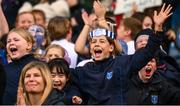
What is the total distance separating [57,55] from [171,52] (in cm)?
347

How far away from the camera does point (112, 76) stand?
8719mm

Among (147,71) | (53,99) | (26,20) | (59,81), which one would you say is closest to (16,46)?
(59,81)

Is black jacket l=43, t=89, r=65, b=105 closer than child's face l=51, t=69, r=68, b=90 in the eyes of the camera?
Yes

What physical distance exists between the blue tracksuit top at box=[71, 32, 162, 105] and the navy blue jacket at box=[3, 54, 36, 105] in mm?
899

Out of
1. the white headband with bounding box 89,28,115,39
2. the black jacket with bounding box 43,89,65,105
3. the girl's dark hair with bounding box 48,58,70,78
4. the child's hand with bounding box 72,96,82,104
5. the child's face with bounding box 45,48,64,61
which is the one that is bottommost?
the child's hand with bounding box 72,96,82,104

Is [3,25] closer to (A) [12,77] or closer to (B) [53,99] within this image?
(A) [12,77]

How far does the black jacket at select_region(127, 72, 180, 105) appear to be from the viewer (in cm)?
887

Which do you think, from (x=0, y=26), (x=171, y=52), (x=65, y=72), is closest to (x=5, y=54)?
(x=0, y=26)

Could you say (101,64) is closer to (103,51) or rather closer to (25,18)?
(103,51)

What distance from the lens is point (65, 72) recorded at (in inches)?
358

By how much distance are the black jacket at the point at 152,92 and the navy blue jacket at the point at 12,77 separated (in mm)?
1453

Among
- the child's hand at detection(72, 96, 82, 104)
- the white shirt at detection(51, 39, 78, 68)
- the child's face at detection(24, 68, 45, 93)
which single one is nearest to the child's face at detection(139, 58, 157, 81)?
the child's hand at detection(72, 96, 82, 104)

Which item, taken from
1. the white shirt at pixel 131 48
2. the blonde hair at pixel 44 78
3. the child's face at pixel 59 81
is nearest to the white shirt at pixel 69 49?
the white shirt at pixel 131 48

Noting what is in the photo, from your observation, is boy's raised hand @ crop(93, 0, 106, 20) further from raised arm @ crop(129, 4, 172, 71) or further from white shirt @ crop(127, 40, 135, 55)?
raised arm @ crop(129, 4, 172, 71)
